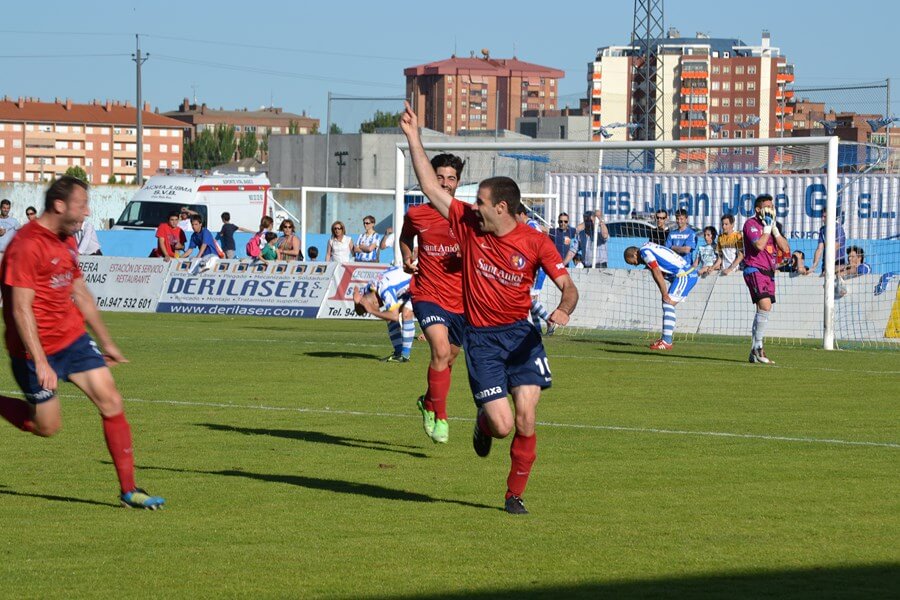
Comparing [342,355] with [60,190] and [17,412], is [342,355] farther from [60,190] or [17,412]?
[60,190]

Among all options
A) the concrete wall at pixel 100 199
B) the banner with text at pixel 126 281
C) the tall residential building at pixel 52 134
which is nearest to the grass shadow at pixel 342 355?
the banner with text at pixel 126 281

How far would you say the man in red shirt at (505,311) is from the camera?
26.6ft

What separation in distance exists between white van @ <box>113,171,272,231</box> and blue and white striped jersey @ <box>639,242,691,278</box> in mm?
20316

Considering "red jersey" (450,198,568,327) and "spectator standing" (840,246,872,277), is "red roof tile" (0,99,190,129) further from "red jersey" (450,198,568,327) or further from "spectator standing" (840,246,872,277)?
"red jersey" (450,198,568,327)

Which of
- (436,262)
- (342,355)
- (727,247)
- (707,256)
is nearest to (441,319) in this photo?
(436,262)

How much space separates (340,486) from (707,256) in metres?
16.0

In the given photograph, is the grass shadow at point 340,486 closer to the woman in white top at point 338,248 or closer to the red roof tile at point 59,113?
the woman in white top at point 338,248

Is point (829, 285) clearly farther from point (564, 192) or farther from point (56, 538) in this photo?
point (56, 538)

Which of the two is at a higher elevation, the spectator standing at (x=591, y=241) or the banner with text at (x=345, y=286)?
the spectator standing at (x=591, y=241)

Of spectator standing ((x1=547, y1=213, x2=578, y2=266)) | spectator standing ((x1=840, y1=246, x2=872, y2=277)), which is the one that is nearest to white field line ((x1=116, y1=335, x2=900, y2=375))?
spectator standing ((x1=840, y1=246, x2=872, y2=277))

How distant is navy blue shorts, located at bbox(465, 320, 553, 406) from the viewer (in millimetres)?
8086

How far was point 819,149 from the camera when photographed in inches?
1072

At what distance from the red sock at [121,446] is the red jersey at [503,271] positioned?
2.09 m

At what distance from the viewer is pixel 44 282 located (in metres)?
8.14
